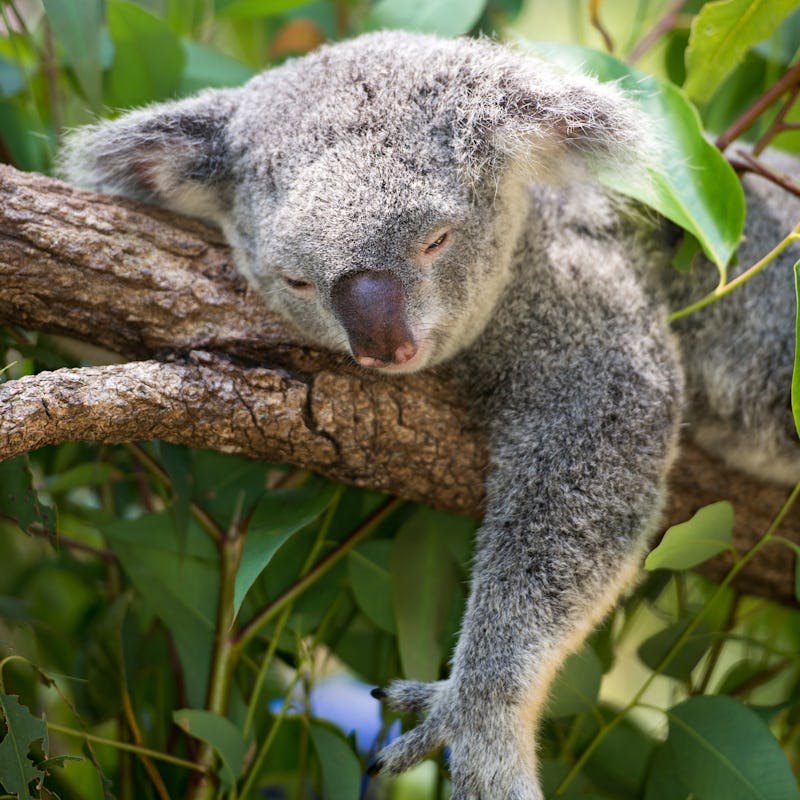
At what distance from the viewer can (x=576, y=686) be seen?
2.22 m

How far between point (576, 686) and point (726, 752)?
0.36m

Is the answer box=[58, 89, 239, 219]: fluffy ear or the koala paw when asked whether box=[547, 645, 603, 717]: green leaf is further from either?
box=[58, 89, 239, 219]: fluffy ear

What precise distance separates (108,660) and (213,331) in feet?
3.30

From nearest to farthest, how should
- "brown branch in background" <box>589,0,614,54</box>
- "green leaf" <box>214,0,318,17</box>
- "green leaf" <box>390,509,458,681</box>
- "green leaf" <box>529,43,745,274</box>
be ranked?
"green leaf" <box>529,43,745,274</box>
"green leaf" <box>390,509,458,681</box>
"brown branch in background" <box>589,0,614,54</box>
"green leaf" <box>214,0,318,17</box>

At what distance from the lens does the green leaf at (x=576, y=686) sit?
2.21m

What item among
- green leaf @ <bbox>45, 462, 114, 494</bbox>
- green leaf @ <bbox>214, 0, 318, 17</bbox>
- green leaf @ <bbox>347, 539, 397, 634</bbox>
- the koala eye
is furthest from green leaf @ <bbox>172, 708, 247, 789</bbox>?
green leaf @ <bbox>214, 0, 318, 17</bbox>

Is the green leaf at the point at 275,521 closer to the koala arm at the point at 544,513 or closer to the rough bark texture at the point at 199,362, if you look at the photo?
the rough bark texture at the point at 199,362

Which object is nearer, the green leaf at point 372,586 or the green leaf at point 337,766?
the green leaf at point 337,766

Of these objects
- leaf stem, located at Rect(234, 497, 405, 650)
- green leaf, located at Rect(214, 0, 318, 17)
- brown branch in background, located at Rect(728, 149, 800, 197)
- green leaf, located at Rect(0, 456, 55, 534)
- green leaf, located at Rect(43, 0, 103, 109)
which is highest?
green leaf, located at Rect(43, 0, 103, 109)

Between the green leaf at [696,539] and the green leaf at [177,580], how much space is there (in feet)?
3.62

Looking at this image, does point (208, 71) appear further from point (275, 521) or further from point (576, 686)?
point (576, 686)

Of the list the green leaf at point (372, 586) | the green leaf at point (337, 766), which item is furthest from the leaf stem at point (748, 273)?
the green leaf at point (337, 766)

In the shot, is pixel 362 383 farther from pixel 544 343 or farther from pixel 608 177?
pixel 608 177

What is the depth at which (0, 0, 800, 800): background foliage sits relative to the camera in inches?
82.4
